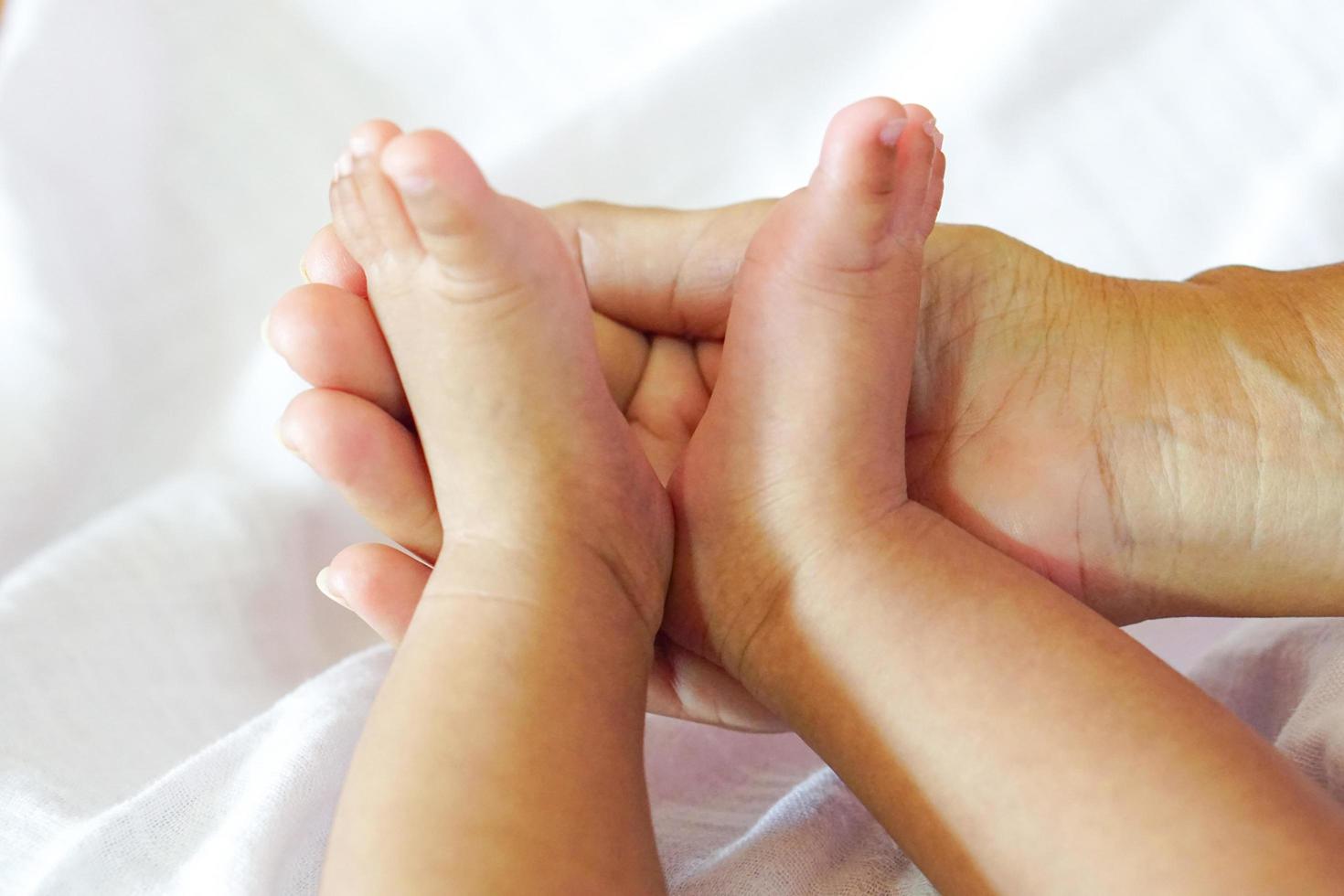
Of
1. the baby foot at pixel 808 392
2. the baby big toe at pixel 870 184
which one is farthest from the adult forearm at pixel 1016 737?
the baby big toe at pixel 870 184

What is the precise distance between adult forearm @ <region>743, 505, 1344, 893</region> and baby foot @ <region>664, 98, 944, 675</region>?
25 mm

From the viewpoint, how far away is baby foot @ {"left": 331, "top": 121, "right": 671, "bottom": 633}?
1.97 ft

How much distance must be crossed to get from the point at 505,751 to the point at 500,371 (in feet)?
0.65

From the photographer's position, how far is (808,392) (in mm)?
663

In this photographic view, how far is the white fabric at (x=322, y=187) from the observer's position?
85cm

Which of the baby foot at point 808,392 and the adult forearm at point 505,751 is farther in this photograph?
the baby foot at point 808,392

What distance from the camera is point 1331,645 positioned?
755 millimetres

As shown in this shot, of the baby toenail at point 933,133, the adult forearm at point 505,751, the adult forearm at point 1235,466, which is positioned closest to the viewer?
the adult forearm at point 505,751

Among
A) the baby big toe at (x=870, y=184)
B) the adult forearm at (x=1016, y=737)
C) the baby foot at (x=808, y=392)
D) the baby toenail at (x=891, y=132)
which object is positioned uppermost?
the baby toenail at (x=891, y=132)

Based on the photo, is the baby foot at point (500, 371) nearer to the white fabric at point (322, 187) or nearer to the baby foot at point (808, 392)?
the baby foot at point (808, 392)

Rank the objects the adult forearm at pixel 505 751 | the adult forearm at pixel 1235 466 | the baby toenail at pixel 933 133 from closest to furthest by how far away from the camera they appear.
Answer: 1. the adult forearm at pixel 505 751
2. the baby toenail at pixel 933 133
3. the adult forearm at pixel 1235 466

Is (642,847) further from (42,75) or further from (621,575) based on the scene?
(42,75)

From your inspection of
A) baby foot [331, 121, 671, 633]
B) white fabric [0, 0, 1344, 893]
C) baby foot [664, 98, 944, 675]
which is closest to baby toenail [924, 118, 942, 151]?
baby foot [664, 98, 944, 675]

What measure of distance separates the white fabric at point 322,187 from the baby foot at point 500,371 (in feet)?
0.74
